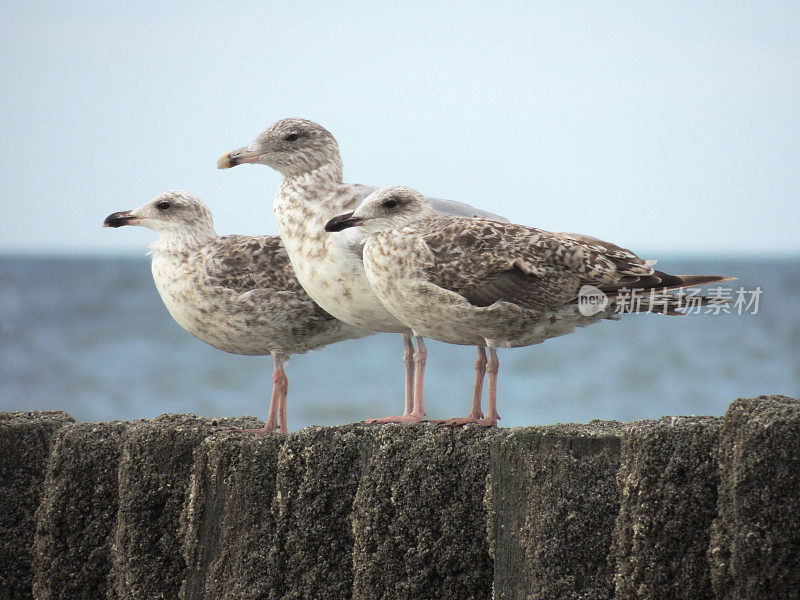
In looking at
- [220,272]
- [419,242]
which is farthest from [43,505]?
[419,242]

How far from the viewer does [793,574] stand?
331cm

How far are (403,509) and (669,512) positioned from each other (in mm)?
1388

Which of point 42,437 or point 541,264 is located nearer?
point 541,264

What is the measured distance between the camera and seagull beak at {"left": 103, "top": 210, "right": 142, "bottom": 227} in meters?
6.92

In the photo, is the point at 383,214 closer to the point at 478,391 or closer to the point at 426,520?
the point at 478,391

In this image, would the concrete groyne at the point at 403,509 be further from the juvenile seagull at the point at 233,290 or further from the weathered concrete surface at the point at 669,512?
the juvenile seagull at the point at 233,290

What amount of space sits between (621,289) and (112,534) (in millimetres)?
3255

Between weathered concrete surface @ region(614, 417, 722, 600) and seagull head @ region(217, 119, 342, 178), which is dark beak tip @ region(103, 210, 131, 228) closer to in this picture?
seagull head @ region(217, 119, 342, 178)

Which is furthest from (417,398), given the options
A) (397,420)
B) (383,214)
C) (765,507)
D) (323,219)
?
(765,507)

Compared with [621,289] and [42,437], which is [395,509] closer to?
A: [621,289]

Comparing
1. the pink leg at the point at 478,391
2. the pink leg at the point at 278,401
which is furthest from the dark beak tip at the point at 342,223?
the pink leg at the point at 278,401

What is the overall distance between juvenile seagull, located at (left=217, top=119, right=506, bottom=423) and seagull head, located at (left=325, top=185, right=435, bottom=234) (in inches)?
15.7

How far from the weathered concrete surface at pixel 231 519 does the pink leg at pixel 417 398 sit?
578 mm

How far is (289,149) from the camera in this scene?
6.55m
